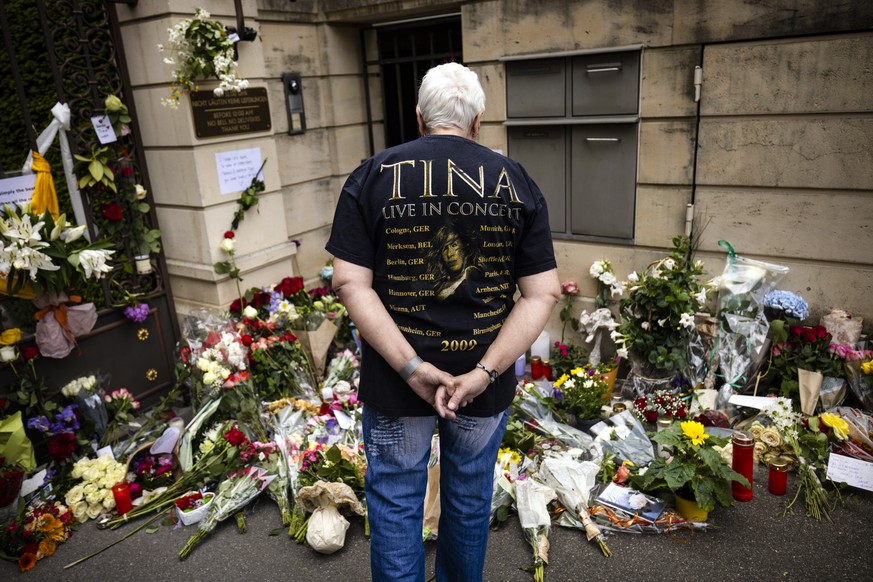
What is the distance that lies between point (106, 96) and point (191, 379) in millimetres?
2155

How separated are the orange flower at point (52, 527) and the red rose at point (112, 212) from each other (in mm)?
2083

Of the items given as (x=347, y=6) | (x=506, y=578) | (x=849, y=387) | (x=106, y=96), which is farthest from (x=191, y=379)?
(x=849, y=387)

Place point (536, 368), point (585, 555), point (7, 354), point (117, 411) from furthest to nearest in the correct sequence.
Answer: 1. point (536, 368)
2. point (117, 411)
3. point (7, 354)
4. point (585, 555)

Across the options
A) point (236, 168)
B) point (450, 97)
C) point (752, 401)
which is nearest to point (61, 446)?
point (236, 168)

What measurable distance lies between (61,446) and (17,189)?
1.69 meters

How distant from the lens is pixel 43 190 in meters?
4.28

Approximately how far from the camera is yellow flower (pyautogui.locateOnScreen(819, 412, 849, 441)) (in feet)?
12.3

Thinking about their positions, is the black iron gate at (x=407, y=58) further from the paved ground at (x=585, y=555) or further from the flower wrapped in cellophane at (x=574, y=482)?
the paved ground at (x=585, y=555)

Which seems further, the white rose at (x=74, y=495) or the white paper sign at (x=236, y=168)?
the white paper sign at (x=236, y=168)

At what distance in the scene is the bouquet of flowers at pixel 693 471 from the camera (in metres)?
3.32

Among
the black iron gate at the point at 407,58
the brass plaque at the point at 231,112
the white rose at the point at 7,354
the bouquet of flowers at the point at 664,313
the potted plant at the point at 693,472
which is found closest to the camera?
the potted plant at the point at 693,472

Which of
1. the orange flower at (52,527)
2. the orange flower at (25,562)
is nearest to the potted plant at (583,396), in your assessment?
the orange flower at (52,527)

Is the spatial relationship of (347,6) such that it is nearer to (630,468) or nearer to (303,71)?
(303,71)

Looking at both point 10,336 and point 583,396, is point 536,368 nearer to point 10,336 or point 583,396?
point 583,396
